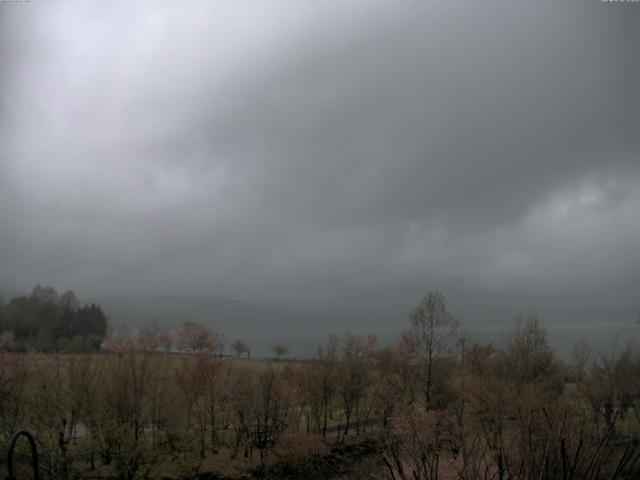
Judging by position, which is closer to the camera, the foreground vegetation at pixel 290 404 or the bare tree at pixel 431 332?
the foreground vegetation at pixel 290 404

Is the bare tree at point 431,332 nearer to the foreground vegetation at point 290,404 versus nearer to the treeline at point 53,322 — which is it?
the foreground vegetation at point 290,404

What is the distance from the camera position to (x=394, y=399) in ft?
172

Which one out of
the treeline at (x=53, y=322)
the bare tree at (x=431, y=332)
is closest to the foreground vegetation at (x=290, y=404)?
the bare tree at (x=431, y=332)

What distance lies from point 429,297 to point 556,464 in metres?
44.6

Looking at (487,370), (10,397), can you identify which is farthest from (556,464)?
(487,370)

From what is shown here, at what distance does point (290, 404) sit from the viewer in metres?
49.0

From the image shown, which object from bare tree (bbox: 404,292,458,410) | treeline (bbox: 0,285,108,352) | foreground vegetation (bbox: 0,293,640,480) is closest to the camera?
foreground vegetation (bbox: 0,293,640,480)

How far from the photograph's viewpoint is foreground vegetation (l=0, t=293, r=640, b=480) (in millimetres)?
35125

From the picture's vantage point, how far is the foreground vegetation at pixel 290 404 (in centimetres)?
3512

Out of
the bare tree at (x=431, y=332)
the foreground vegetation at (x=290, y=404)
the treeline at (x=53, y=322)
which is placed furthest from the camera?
the treeline at (x=53, y=322)

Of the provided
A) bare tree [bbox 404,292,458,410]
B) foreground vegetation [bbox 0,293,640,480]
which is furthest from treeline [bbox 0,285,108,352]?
bare tree [bbox 404,292,458,410]

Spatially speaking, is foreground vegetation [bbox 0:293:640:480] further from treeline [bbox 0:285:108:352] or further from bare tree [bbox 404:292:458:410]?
treeline [bbox 0:285:108:352]

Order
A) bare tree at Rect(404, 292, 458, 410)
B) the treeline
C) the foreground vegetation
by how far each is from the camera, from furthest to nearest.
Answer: the treeline, bare tree at Rect(404, 292, 458, 410), the foreground vegetation

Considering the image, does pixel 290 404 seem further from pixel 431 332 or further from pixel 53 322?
pixel 53 322
